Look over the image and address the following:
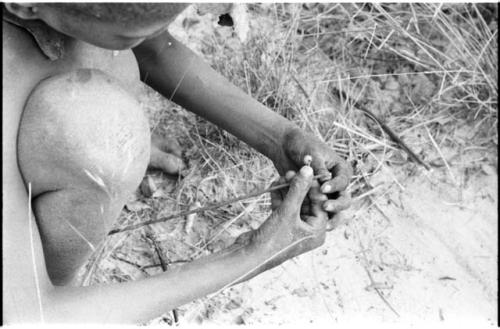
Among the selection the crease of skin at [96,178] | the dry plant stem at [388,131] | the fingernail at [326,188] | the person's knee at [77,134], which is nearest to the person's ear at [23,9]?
the person's knee at [77,134]

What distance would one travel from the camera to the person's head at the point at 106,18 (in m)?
1.40

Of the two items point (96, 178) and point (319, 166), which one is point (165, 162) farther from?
point (96, 178)

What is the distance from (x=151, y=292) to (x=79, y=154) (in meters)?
0.33

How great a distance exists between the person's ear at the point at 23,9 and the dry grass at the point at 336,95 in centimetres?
97

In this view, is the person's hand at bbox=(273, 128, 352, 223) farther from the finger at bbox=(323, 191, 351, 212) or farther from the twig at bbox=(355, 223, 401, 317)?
the twig at bbox=(355, 223, 401, 317)

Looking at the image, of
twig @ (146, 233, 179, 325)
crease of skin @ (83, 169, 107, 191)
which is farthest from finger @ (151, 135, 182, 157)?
crease of skin @ (83, 169, 107, 191)

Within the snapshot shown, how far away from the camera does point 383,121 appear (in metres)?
2.77

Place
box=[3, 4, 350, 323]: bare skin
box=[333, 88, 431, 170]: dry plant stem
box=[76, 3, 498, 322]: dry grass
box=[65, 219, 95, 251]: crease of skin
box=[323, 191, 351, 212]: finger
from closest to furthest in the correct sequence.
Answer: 1. box=[3, 4, 350, 323]: bare skin
2. box=[65, 219, 95, 251]: crease of skin
3. box=[323, 191, 351, 212]: finger
4. box=[76, 3, 498, 322]: dry grass
5. box=[333, 88, 431, 170]: dry plant stem

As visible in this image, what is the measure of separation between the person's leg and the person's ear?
199mm

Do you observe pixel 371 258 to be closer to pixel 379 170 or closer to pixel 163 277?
pixel 379 170

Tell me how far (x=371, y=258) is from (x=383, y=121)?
1.65 feet

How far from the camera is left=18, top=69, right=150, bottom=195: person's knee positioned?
165cm

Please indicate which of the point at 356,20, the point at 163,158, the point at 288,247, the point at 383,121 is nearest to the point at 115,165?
the point at 288,247

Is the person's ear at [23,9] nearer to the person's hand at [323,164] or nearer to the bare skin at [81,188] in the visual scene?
the bare skin at [81,188]
